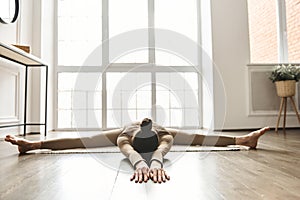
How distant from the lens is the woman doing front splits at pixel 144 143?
1104 millimetres

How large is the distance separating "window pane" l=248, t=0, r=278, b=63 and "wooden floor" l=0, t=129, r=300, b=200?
2.56 meters

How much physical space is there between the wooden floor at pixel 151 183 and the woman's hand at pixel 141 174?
0.10ft

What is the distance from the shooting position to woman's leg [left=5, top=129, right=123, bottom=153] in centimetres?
172

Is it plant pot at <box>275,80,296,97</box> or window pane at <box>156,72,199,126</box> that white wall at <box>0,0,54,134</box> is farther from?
plant pot at <box>275,80,296,97</box>

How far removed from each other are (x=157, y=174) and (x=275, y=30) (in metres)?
3.67

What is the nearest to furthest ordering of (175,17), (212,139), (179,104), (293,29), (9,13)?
(179,104) < (212,139) < (9,13) < (293,29) < (175,17)

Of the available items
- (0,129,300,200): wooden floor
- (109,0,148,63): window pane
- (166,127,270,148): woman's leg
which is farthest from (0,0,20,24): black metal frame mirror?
(166,127,270,148): woman's leg

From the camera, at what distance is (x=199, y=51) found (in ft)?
13.4

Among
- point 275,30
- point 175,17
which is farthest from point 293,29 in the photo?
point 175,17

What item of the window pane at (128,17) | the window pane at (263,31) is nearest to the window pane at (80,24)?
the window pane at (128,17)

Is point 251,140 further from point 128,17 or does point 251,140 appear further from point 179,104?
point 128,17

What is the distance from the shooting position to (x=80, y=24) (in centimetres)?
407

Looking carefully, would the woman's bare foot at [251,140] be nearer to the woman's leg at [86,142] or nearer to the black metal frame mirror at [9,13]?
the woman's leg at [86,142]

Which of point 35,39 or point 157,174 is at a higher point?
point 35,39
